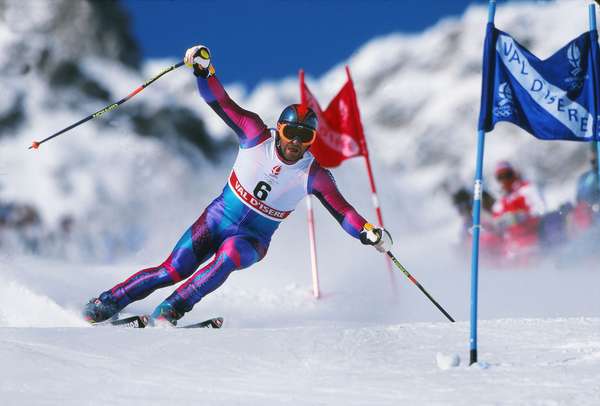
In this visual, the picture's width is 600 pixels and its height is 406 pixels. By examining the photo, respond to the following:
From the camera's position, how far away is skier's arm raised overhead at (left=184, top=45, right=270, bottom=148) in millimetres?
5918

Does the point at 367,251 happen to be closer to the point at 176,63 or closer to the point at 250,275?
the point at 250,275

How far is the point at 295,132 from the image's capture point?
5734 mm

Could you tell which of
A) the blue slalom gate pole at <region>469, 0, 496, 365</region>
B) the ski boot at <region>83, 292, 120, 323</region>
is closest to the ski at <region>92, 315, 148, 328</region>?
the ski boot at <region>83, 292, 120, 323</region>

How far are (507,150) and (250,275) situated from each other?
529 ft

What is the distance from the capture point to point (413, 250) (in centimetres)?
1598

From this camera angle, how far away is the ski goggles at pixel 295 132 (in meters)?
5.73

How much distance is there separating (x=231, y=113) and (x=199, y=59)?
47 centimetres

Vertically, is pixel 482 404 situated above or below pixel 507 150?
below

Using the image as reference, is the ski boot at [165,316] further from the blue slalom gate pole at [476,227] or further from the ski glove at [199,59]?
the blue slalom gate pole at [476,227]

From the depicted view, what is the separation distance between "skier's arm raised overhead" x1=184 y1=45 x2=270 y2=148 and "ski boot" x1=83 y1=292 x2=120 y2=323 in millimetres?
1503

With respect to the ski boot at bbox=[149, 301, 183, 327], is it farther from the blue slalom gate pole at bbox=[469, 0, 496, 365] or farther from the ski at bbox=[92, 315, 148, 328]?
the blue slalom gate pole at bbox=[469, 0, 496, 365]

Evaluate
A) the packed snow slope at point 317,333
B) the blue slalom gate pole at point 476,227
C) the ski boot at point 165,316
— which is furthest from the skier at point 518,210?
the blue slalom gate pole at point 476,227

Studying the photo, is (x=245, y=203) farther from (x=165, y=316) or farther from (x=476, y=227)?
(x=476, y=227)

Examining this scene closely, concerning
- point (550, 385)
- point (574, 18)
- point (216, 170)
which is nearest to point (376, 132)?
point (574, 18)
